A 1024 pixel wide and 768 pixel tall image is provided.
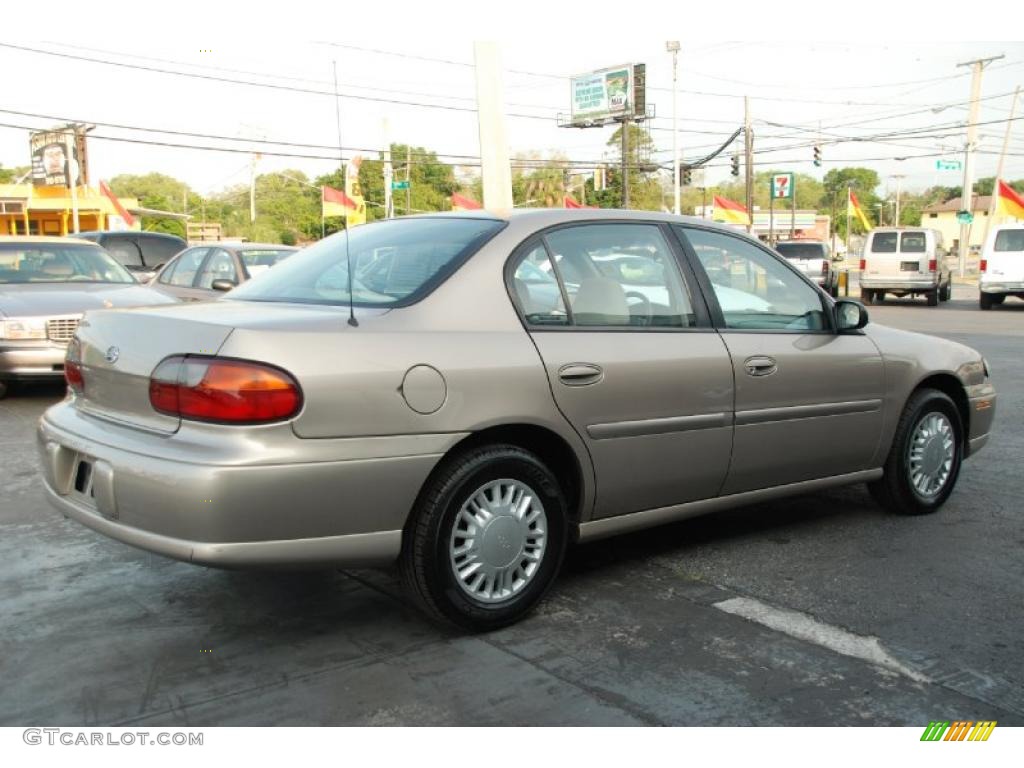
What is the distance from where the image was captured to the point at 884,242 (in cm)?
2519

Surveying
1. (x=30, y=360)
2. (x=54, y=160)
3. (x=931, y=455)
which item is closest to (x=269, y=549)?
(x=931, y=455)

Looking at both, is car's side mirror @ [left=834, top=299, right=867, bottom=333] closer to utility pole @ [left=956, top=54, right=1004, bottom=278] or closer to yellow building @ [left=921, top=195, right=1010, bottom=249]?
utility pole @ [left=956, top=54, right=1004, bottom=278]

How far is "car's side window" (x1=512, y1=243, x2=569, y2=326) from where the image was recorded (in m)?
3.76

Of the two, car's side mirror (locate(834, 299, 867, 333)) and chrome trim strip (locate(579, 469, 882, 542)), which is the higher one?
car's side mirror (locate(834, 299, 867, 333))

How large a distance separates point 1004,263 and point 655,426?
21569 millimetres

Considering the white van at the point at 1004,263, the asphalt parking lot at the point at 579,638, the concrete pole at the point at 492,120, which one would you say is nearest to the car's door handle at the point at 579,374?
the asphalt parking lot at the point at 579,638

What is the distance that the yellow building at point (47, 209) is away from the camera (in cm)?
4944

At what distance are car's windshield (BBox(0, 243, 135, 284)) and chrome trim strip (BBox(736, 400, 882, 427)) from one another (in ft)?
25.1

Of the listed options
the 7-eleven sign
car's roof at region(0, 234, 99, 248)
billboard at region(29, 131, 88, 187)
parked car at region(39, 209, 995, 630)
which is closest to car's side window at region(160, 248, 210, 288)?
car's roof at region(0, 234, 99, 248)

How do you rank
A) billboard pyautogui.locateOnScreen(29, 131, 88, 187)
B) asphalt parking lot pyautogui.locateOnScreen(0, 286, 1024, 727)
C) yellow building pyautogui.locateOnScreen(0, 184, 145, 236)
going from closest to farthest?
1. asphalt parking lot pyautogui.locateOnScreen(0, 286, 1024, 727)
2. yellow building pyautogui.locateOnScreen(0, 184, 145, 236)
3. billboard pyautogui.locateOnScreen(29, 131, 88, 187)

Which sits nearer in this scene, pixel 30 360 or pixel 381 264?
pixel 381 264

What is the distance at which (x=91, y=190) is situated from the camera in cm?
5122

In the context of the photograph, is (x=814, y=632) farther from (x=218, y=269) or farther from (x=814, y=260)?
(x=814, y=260)

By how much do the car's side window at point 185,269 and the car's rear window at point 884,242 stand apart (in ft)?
61.5
